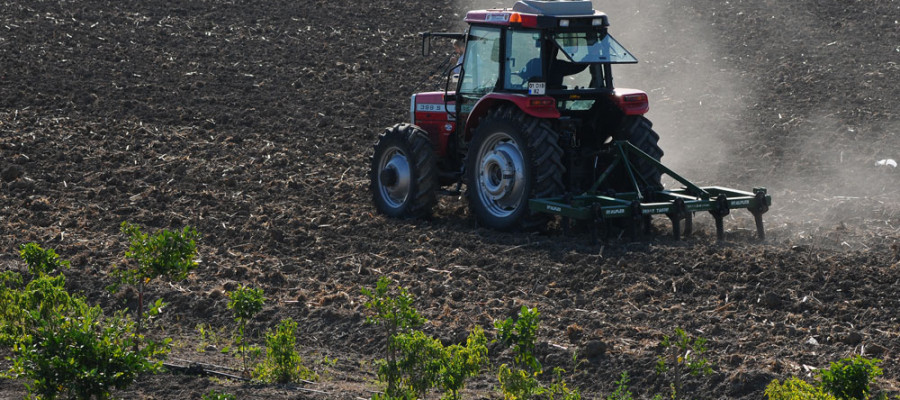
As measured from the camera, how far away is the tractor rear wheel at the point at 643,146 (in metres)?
10.3

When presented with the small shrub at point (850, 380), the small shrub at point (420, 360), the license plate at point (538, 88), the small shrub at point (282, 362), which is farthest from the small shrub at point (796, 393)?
the license plate at point (538, 88)

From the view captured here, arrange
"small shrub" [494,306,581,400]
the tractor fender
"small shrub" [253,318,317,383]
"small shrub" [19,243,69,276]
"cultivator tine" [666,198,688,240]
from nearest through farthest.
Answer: "small shrub" [494,306,581,400], "small shrub" [253,318,317,383], "small shrub" [19,243,69,276], "cultivator tine" [666,198,688,240], the tractor fender

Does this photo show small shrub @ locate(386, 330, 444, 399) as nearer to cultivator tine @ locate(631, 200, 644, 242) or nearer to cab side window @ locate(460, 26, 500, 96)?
cultivator tine @ locate(631, 200, 644, 242)

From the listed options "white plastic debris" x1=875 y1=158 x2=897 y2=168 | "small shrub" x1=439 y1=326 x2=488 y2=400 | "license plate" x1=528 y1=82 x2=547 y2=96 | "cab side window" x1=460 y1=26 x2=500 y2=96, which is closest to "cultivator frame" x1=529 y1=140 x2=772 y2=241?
"license plate" x1=528 y1=82 x2=547 y2=96

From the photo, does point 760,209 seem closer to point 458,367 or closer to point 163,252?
point 458,367

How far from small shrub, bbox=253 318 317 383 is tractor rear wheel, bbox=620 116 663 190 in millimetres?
4565

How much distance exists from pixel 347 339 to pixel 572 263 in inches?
85.6

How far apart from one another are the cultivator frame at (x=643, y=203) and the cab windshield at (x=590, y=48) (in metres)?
0.81

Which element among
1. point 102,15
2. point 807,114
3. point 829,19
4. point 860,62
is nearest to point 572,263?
point 807,114

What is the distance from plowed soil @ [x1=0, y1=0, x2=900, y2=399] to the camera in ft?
24.3

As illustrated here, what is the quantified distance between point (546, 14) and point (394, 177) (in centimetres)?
232

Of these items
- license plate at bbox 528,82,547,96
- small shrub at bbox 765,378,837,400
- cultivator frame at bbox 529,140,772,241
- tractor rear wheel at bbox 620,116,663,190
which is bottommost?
small shrub at bbox 765,378,837,400

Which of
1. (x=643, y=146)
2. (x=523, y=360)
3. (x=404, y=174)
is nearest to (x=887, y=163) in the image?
(x=643, y=146)

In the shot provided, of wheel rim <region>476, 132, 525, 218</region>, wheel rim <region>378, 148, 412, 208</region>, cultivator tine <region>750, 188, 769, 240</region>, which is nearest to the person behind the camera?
cultivator tine <region>750, 188, 769, 240</region>
